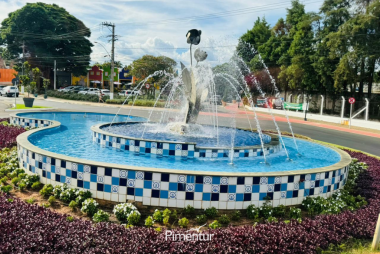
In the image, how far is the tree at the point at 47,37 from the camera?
157ft

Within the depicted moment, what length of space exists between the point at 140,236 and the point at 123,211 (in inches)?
34.5

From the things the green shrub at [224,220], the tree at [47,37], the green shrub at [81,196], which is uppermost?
the tree at [47,37]

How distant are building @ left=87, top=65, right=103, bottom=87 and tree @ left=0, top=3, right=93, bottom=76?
6.94 meters

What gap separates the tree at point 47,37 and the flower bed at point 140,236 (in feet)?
168

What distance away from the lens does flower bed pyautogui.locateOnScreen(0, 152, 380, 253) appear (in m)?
3.09

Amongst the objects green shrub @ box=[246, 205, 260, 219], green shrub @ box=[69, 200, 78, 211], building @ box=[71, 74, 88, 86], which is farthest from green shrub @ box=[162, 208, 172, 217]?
building @ box=[71, 74, 88, 86]

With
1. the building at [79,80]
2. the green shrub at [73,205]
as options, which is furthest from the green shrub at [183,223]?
the building at [79,80]

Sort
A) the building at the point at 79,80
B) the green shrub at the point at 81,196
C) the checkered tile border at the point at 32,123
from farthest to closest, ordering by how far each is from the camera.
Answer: the building at the point at 79,80, the checkered tile border at the point at 32,123, the green shrub at the point at 81,196

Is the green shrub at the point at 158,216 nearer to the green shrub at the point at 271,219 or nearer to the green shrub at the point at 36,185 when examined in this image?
the green shrub at the point at 271,219

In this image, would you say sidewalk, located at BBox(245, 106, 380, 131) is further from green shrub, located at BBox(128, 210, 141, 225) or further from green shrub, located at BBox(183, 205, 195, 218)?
green shrub, located at BBox(128, 210, 141, 225)

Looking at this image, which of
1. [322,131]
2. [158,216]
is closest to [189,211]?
[158,216]

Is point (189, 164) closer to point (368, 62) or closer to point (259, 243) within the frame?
point (259, 243)

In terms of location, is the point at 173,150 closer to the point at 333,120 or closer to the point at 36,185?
the point at 36,185

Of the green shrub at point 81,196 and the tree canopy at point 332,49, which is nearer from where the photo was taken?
the green shrub at point 81,196
